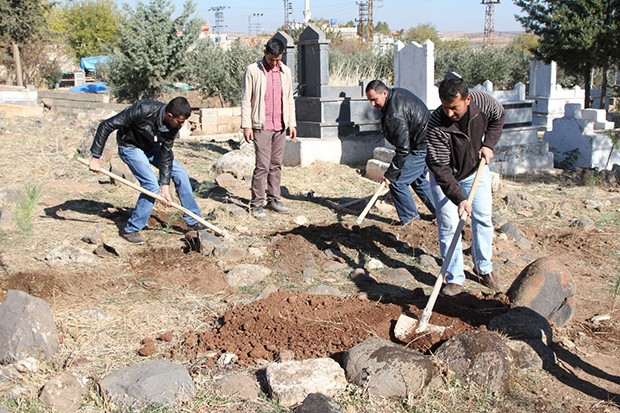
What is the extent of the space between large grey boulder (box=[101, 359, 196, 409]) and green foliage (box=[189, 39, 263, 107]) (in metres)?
16.1

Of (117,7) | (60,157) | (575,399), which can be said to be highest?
(117,7)

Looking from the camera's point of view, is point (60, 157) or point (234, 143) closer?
point (60, 157)

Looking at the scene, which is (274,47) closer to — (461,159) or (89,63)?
(461,159)

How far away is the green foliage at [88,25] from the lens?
4412cm

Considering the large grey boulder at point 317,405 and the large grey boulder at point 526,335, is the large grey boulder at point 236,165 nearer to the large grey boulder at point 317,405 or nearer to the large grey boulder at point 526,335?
the large grey boulder at point 526,335

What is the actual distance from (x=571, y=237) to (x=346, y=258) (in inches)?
92.4

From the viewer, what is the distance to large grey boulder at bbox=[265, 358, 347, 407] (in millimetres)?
3400

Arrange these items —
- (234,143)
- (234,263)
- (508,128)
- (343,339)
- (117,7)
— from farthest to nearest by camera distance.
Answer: (117,7) → (234,143) → (508,128) → (234,263) → (343,339)

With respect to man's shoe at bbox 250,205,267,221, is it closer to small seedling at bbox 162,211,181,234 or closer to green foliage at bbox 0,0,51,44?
small seedling at bbox 162,211,181,234

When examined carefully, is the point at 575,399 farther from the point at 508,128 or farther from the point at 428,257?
the point at 508,128

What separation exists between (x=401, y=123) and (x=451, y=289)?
187 cm

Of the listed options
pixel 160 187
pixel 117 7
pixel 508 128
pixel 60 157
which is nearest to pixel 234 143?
pixel 60 157

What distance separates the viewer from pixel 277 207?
7297mm

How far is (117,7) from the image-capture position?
149 ft
